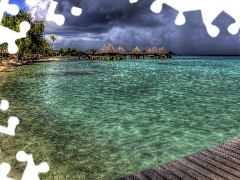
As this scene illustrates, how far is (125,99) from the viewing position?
1520 centimetres

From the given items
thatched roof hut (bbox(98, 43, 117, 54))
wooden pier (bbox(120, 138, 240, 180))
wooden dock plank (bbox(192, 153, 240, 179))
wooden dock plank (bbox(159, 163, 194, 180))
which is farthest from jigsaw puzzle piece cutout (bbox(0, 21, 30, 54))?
thatched roof hut (bbox(98, 43, 117, 54))

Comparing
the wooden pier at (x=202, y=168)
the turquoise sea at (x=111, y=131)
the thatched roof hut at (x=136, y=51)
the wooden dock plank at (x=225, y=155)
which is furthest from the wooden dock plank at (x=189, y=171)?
the thatched roof hut at (x=136, y=51)

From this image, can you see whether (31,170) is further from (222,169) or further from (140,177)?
(222,169)

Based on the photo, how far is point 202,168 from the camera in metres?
4.75

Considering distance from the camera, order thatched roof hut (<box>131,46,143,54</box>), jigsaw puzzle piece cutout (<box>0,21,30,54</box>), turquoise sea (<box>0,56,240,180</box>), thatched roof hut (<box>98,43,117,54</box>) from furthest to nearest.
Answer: thatched roof hut (<box>131,46,143,54</box>) < thatched roof hut (<box>98,43,117,54</box>) < turquoise sea (<box>0,56,240,180</box>) < jigsaw puzzle piece cutout (<box>0,21,30,54</box>)

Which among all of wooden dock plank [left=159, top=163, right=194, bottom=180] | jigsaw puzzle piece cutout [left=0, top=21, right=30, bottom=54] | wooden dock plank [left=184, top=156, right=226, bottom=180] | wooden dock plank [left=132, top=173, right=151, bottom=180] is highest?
jigsaw puzzle piece cutout [left=0, top=21, right=30, bottom=54]

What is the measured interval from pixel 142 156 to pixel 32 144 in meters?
3.24

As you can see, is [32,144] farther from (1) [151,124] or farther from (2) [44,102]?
(2) [44,102]

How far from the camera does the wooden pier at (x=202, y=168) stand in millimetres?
4441

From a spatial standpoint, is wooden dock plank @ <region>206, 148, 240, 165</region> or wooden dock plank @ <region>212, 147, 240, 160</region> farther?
wooden dock plank @ <region>212, 147, 240, 160</region>

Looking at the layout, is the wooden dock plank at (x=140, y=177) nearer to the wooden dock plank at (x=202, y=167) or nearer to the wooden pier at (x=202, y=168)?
the wooden pier at (x=202, y=168)

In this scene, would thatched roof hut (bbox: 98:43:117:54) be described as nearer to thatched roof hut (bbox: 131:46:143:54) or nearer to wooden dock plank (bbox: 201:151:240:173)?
thatched roof hut (bbox: 131:46:143:54)

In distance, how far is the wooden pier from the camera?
175 inches

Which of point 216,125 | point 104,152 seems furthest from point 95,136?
point 216,125
